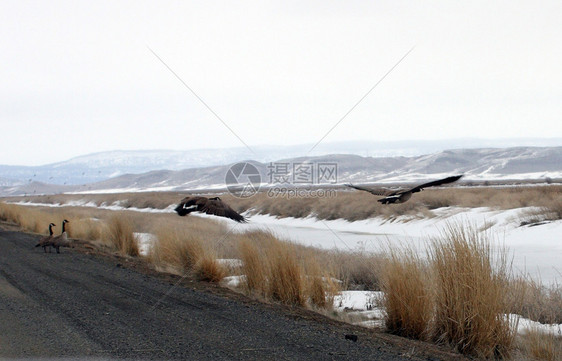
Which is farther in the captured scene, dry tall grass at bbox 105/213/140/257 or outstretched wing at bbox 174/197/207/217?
dry tall grass at bbox 105/213/140/257

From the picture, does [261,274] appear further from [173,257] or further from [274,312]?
[173,257]

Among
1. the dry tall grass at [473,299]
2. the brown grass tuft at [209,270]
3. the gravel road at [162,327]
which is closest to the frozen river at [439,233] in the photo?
the brown grass tuft at [209,270]

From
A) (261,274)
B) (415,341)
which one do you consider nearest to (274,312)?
(261,274)

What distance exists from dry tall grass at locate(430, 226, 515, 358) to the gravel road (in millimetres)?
418

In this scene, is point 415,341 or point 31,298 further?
point 31,298

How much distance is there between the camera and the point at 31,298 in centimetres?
944

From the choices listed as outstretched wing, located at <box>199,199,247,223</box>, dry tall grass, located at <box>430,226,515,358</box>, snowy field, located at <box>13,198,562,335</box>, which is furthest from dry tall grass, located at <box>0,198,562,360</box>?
outstretched wing, located at <box>199,199,247,223</box>

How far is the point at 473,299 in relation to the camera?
6605 mm

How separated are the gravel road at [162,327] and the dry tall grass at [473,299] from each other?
0.42 m

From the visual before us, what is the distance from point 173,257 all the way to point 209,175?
14216 centimetres

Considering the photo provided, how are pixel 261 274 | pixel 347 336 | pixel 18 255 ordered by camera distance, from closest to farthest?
1. pixel 347 336
2. pixel 261 274
3. pixel 18 255

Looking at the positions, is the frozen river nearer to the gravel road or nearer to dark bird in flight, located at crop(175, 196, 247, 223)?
dark bird in flight, located at crop(175, 196, 247, 223)

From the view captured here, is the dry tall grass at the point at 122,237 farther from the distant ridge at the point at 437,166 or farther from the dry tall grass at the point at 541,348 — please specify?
the distant ridge at the point at 437,166

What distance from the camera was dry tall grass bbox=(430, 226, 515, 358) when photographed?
6543 millimetres
